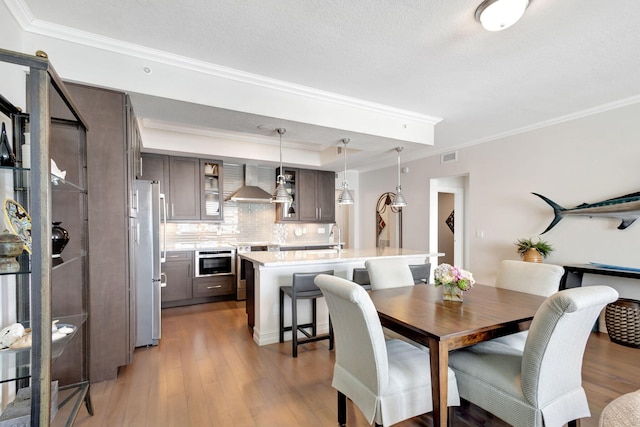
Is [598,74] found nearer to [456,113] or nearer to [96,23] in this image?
[456,113]

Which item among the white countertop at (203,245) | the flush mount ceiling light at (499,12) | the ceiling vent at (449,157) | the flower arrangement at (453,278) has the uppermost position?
the flush mount ceiling light at (499,12)

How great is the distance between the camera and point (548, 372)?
Result: 4.85 ft

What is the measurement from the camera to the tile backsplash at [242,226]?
17.9 feet

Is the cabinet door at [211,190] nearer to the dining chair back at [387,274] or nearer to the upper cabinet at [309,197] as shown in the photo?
the upper cabinet at [309,197]

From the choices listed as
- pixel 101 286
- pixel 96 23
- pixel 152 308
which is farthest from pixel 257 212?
pixel 96 23

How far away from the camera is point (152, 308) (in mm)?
3193

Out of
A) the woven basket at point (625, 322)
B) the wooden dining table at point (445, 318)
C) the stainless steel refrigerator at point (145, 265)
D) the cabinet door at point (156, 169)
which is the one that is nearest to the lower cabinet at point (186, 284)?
the cabinet door at point (156, 169)

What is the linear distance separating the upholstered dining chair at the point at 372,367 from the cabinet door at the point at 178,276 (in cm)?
356

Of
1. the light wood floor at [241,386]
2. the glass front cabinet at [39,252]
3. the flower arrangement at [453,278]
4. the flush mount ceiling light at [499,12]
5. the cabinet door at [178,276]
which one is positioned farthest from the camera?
the cabinet door at [178,276]

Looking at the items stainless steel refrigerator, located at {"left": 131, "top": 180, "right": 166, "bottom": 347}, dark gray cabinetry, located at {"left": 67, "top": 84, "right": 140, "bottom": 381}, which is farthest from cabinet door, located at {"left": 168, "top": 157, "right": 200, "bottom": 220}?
dark gray cabinetry, located at {"left": 67, "top": 84, "right": 140, "bottom": 381}

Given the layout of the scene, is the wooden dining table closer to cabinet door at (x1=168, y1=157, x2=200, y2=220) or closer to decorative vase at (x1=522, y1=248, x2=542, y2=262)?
decorative vase at (x1=522, y1=248, x2=542, y2=262)

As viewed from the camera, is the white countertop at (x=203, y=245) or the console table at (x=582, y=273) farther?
the white countertop at (x=203, y=245)

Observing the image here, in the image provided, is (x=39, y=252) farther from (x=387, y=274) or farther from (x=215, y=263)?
(x=215, y=263)

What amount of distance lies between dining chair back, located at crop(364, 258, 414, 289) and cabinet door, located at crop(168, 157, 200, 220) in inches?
138
